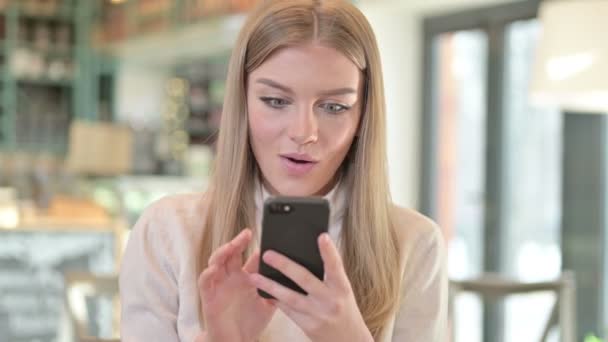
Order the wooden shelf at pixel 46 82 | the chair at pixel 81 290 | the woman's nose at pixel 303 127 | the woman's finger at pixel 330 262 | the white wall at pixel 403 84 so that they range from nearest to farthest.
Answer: the woman's finger at pixel 330 262 < the woman's nose at pixel 303 127 < the chair at pixel 81 290 < the white wall at pixel 403 84 < the wooden shelf at pixel 46 82

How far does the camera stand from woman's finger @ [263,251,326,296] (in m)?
0.87

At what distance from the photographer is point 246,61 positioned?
3.53 feet

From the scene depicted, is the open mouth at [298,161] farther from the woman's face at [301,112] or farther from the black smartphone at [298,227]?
the black smartphone at [298,227]

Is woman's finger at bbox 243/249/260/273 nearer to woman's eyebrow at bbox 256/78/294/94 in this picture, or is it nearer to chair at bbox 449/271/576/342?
woman's eyebrow at bbox 256/78/294/94

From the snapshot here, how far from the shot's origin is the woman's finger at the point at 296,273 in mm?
869

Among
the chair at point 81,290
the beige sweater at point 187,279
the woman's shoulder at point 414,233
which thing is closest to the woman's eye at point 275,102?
the beige sweater at point 187,279

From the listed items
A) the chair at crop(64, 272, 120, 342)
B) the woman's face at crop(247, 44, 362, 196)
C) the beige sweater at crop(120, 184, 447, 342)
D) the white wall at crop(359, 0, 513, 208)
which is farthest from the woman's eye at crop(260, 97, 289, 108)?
the white wall at crop(359, 0, 513, 208)

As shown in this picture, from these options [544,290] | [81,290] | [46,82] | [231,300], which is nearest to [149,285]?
[231,300]

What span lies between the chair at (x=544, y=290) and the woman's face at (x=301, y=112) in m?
1.32

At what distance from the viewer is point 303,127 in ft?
3.28

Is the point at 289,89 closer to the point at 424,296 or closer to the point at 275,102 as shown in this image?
the point at 275,102

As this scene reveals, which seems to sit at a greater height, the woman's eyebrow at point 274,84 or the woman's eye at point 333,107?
the woman's eyebrow at point 274,84

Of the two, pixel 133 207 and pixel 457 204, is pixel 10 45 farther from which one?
pixel 457 204

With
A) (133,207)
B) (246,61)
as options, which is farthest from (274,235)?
(133,207)
